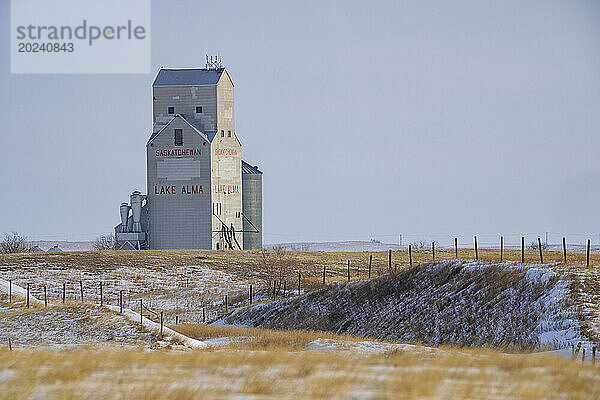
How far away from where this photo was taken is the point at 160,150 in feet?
284

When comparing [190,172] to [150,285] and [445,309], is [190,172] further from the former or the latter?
[445,309]

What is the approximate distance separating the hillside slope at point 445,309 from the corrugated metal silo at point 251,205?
1756 inches

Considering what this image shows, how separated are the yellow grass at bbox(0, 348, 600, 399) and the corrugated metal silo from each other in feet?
260

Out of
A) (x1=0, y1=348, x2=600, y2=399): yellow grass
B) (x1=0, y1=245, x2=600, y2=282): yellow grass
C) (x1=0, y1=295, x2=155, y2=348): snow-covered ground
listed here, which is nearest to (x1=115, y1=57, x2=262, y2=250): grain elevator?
(x1=0, y1=245, x2=600, y2=282): yellow grass

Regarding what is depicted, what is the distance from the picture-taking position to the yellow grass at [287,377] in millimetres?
10211

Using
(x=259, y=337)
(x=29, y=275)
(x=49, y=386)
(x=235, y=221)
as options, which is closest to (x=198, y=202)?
(x=235, y=221)

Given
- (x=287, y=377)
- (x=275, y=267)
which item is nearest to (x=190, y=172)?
(x=275, y=267)

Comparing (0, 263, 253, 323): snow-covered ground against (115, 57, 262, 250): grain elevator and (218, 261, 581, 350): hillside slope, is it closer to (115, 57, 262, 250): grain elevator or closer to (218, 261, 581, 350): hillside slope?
(218, 261, 581, 350): hillside slope

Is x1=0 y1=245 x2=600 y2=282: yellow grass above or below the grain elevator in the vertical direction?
below

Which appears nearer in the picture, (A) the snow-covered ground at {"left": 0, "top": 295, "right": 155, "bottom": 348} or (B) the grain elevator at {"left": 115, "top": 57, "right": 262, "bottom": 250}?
(A) the snow-covered ground at {"left": 0, "top": 295, "right": 155, "bottom": 348}

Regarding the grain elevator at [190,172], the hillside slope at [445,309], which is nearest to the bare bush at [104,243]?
the grain elevator at [190,172]

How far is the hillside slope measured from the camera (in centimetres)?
2752

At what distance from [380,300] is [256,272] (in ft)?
106

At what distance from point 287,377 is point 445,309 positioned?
2382 centimetres
